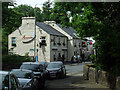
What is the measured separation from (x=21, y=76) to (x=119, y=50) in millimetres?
9215

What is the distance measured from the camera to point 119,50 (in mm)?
4719

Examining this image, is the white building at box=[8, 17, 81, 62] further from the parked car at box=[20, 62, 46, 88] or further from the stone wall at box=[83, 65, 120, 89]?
the parked car at box=[20, 62, 46, 88]

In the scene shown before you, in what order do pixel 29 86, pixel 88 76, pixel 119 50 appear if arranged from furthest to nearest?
pixel 88 76 → pixel 29 86 → pixel 119 50

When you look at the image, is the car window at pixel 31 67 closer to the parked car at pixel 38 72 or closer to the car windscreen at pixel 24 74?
the parked car at pixel 38 72

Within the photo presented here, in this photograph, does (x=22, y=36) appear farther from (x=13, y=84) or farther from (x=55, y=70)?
(x=13, y=84)

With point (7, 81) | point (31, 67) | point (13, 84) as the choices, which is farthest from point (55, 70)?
point (7, 81)

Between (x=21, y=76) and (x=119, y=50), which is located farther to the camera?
(x=21, y=76)

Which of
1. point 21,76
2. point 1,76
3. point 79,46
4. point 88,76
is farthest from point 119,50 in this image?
point 79,46

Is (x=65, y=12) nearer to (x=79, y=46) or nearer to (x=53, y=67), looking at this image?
(x=53, y=67)

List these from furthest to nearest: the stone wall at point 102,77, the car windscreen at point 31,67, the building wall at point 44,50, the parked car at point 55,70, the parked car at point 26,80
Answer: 1. the building wall at point 44,50
2. the parked car at point 55,70
3. the car windscreen at point 31,67
4. the stone wall at point 102,77
5. the parked car at point 26,80

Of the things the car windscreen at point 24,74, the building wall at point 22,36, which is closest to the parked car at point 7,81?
the car windscreen at point 24,74


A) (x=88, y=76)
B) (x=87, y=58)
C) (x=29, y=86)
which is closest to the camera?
(x=29, y=86)

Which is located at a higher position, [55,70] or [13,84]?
[13,84]

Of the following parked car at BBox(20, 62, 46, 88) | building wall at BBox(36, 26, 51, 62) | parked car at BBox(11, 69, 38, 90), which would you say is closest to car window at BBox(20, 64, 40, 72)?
parked car at BBox(20, 62, 46, 88)
